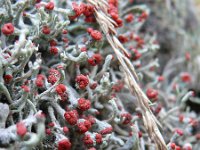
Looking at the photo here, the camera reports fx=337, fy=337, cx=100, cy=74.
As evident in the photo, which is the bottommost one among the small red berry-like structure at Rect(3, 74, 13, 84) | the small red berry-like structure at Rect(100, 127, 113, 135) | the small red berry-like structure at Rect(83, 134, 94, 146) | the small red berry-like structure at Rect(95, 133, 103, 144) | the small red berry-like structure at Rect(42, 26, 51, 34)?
the small red berry-like structure at Rect(100, 127, 113, 135)

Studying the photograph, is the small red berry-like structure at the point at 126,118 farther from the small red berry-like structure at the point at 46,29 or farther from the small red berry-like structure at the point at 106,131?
the small red berry-like structure at the point at 46,29

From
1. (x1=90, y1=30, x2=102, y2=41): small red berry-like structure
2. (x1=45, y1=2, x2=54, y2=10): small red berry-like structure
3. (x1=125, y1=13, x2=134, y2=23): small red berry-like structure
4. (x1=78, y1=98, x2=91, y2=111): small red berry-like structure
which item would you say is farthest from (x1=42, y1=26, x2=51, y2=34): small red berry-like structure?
(x1=125, y1=13, x2=134, y2=23): small red berry-like structure

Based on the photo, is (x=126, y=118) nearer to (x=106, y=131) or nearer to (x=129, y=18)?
(x=106, y=131)

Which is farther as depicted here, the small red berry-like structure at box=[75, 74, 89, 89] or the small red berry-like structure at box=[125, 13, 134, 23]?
the small red berry-like structure at box=[125, 13, 134, 23]

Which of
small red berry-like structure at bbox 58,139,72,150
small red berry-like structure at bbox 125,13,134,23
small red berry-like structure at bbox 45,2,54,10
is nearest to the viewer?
small red berry-like structure at bbox 58,139,72,150

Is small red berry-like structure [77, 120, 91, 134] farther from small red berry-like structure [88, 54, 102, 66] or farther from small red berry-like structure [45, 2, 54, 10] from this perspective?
small red berry-like structure [45, 2, 54, 10]

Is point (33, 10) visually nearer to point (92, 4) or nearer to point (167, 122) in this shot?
point (92, 4)

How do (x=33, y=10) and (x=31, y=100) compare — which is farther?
(x=33, y=10)

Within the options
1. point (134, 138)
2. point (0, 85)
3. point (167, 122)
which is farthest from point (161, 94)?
point (0, 85)
